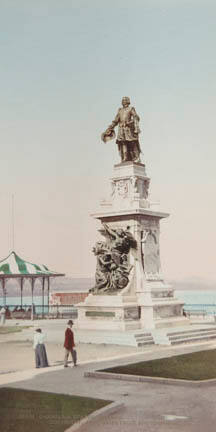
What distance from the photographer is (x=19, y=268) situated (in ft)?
135

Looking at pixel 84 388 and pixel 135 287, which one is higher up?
pixel 135 287

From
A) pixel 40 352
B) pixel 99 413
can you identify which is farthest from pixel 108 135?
pixel 99 413

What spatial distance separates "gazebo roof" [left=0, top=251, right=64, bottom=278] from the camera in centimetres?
4034

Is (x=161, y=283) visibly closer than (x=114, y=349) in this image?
No

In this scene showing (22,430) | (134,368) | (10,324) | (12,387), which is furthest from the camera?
(10,324)

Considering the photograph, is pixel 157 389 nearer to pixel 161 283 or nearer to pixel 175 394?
pixel 175 394

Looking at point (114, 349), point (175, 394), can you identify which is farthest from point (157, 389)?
point (114, 349)

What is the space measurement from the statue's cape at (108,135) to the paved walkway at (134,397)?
1312 centimetres

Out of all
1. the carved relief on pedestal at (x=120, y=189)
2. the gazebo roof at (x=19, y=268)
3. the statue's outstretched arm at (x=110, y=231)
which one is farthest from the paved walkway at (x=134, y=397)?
the gazebo roof at (x=19, y=268)

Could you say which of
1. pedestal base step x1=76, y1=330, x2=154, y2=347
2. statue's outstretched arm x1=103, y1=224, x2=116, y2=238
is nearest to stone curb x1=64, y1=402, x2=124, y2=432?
pedestal base step x1=76, y1=330, x2=154, y2=347

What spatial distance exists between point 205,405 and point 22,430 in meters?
3.88

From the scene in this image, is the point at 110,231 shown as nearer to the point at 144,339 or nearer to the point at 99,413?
the point at 144,339

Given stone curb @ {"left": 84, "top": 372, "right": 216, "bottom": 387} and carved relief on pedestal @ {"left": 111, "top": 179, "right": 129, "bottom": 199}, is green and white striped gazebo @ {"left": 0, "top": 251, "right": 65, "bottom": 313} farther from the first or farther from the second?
stone curb @ {"left": 84, "top": 372, "right": 216, "bottom": 387}

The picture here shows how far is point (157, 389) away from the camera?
15.2 m
